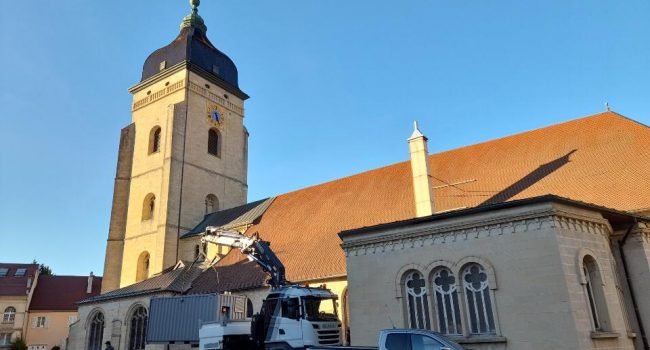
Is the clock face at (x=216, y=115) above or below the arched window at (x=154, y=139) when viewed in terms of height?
above

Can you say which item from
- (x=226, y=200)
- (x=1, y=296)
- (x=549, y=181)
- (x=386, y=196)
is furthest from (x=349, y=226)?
(x=1, y=296)

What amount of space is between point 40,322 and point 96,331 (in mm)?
25452

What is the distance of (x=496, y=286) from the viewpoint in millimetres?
11680

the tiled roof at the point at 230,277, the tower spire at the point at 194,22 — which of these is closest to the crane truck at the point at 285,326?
the tiled roof at the point at 230,277

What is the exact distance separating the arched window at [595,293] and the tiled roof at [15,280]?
159 ft

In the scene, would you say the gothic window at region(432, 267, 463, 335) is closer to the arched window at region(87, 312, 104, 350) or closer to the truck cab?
the truck cab

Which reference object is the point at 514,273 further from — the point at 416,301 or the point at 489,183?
the point at 489,183

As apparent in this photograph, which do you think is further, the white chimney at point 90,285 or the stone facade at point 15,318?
the white chimney at point 90,285

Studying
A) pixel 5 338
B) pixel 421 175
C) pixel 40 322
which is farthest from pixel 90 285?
pixel 421 175

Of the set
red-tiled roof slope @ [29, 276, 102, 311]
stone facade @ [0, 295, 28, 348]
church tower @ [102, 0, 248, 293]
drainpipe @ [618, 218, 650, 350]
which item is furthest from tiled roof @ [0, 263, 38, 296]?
drainpipe @ [618, 218, 650, 350]

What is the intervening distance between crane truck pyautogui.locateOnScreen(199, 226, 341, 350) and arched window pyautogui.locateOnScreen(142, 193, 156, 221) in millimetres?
19530

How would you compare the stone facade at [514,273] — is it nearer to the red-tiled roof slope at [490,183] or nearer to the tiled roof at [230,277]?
the red-tiled roof slope at [490,183]

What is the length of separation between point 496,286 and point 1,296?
4747 centimetres

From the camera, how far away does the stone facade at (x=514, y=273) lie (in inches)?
429
